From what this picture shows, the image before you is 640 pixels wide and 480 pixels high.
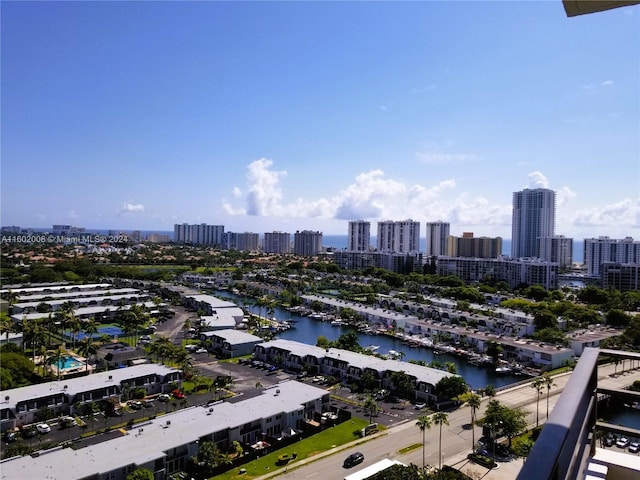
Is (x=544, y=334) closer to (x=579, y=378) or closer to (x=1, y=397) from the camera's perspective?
(x=1, y=397)

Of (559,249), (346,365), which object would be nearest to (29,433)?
(346,365)

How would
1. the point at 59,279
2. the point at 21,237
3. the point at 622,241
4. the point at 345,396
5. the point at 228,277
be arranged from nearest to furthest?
the point at 345,396
the point at 59,279
the point at 228,277
the point at 622,241
the point at 21,237

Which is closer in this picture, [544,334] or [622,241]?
[544,334]

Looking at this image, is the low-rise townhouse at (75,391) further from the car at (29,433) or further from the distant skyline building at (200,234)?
the distant skyline building at (200,234)

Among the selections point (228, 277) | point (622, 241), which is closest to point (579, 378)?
point (228, 277)

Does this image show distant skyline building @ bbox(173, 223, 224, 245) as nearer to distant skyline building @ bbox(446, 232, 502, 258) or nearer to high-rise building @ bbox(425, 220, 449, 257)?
high-rise building @ bbox(425, 220, 449, 257)

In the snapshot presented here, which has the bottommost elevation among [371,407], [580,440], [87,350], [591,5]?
[371,407]

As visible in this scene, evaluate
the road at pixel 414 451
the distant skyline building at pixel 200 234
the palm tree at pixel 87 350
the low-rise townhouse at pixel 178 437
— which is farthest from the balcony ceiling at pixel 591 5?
the distant skyline building at pixel 200 234

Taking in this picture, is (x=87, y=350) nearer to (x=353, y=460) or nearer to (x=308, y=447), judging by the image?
(x=308, y=447)
